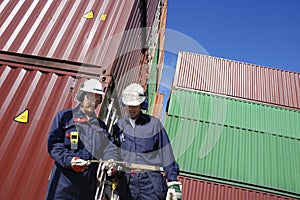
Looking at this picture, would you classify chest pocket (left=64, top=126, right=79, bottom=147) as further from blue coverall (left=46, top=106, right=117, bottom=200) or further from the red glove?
the red glove

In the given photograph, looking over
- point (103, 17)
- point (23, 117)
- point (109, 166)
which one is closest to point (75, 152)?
point (109, 166)

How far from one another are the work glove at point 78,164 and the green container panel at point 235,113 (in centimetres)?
978

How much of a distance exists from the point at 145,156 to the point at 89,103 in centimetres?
95

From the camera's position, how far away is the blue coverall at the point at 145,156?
9.55 feet

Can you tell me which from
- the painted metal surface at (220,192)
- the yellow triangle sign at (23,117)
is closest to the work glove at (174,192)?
the yellow triangle sign at (23,117)

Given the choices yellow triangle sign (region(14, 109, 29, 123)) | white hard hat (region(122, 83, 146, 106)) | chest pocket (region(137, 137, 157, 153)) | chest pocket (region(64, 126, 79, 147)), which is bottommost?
chest pocket (region(64, 126, 79, 147))

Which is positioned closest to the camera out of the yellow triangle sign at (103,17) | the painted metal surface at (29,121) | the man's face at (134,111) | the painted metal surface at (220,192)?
the man's face at (134,111)

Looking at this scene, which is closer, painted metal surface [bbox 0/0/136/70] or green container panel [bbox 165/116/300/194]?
painted metal surface [bbox 0/0/136/70]

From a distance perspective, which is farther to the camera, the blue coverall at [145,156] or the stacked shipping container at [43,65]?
the stacked shipping container at [43,65]

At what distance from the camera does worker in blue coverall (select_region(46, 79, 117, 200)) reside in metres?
2.71

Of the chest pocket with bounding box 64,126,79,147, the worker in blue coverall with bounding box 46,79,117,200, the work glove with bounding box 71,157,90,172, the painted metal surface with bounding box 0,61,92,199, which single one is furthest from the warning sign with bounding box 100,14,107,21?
the work glove with bounding box 71,157,90,172

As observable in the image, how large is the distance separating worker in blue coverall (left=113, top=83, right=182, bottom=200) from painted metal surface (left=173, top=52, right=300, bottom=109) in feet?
36.1

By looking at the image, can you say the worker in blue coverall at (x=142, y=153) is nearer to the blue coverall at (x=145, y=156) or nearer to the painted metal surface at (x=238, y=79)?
the blue coverall at (x=145, y=156)

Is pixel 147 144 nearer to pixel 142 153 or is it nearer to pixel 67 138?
pixel 142 153
